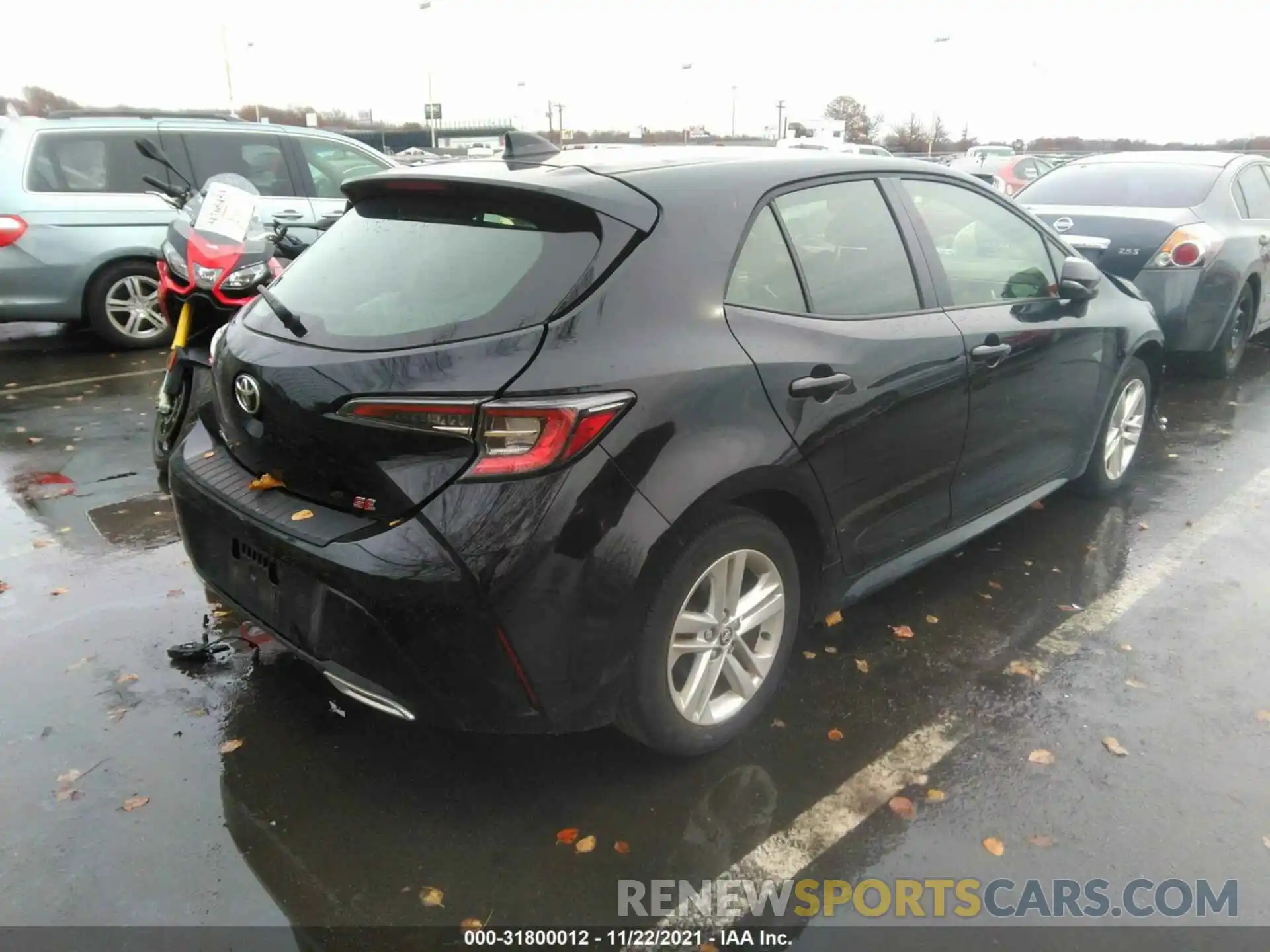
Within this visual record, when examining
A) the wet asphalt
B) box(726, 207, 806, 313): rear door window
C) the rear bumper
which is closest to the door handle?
box(726, 207, 806, 313): rear door window

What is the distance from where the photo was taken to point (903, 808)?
2680 mm

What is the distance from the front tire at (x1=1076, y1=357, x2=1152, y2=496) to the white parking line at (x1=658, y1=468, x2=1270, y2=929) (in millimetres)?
841

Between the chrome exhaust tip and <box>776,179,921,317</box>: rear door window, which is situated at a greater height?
<box>776,179,921,317</box>: rear door window

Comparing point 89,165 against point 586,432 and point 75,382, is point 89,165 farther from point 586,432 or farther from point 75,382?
point 586,432

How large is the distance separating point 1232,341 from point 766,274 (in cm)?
622

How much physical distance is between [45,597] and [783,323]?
314 centimetres

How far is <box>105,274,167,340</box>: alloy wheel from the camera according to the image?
7.94 meters

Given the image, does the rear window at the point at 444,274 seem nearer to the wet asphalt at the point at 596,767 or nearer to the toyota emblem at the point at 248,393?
the toyota emblem at the point at 248,393

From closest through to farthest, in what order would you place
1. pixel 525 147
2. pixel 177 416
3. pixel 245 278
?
pixel 525 147
pixel 177 416
pixel 245 278

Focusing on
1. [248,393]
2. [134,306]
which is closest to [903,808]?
[248,393]

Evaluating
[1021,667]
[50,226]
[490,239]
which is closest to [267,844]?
[490,239]

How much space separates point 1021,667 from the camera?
134 inches

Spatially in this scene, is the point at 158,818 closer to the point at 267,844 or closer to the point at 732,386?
the point at 267,844

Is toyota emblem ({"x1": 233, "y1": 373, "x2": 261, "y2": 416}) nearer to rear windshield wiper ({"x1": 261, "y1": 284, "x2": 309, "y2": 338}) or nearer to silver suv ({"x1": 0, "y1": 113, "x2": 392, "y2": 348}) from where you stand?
rear windshield wiper ({"x1": 261, "y1": 284, "x2": 309, "y2": 338})
